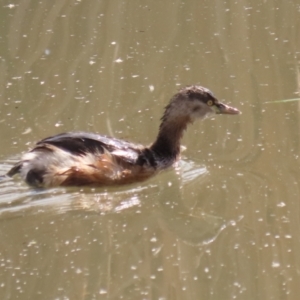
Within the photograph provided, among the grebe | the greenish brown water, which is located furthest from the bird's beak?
the grebe

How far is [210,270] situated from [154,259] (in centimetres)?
31

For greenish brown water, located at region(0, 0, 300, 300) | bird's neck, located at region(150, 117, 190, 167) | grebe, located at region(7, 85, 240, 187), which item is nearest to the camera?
greenish brown water, located at region(0, 0, 300, 300)

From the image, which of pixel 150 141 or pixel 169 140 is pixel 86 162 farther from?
pixel 150 141

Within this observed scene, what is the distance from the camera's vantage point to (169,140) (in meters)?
6.04

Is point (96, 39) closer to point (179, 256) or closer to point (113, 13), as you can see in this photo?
point (113, 13)

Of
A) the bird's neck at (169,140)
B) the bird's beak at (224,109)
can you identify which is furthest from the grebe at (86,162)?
the bird's beak at (224,109)

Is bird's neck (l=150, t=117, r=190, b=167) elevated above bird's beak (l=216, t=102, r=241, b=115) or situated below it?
below

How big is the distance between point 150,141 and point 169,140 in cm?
28

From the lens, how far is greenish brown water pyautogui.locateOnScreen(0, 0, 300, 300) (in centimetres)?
432

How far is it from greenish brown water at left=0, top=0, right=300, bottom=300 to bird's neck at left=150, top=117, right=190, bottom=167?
0.10 m

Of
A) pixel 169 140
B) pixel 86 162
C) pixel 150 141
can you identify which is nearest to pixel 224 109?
pixel 169 140

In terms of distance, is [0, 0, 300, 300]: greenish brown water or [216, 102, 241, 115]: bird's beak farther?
[216, 102, 241, 115]: bird's beak

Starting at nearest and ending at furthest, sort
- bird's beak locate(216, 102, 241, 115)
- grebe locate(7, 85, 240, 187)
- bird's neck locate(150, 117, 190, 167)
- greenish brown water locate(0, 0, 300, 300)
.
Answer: greenish brown water locate(0, 0, 300, 300)
grebe locate(7, 85, 240, 187)
bird's neck locate(150, 117, 190, 167)
bird's beak locate(216, 102, 241, 115)

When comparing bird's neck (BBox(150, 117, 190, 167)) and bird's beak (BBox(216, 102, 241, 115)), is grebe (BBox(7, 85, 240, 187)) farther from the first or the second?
bird's beak (BBox(216, 102, 241, 115))
